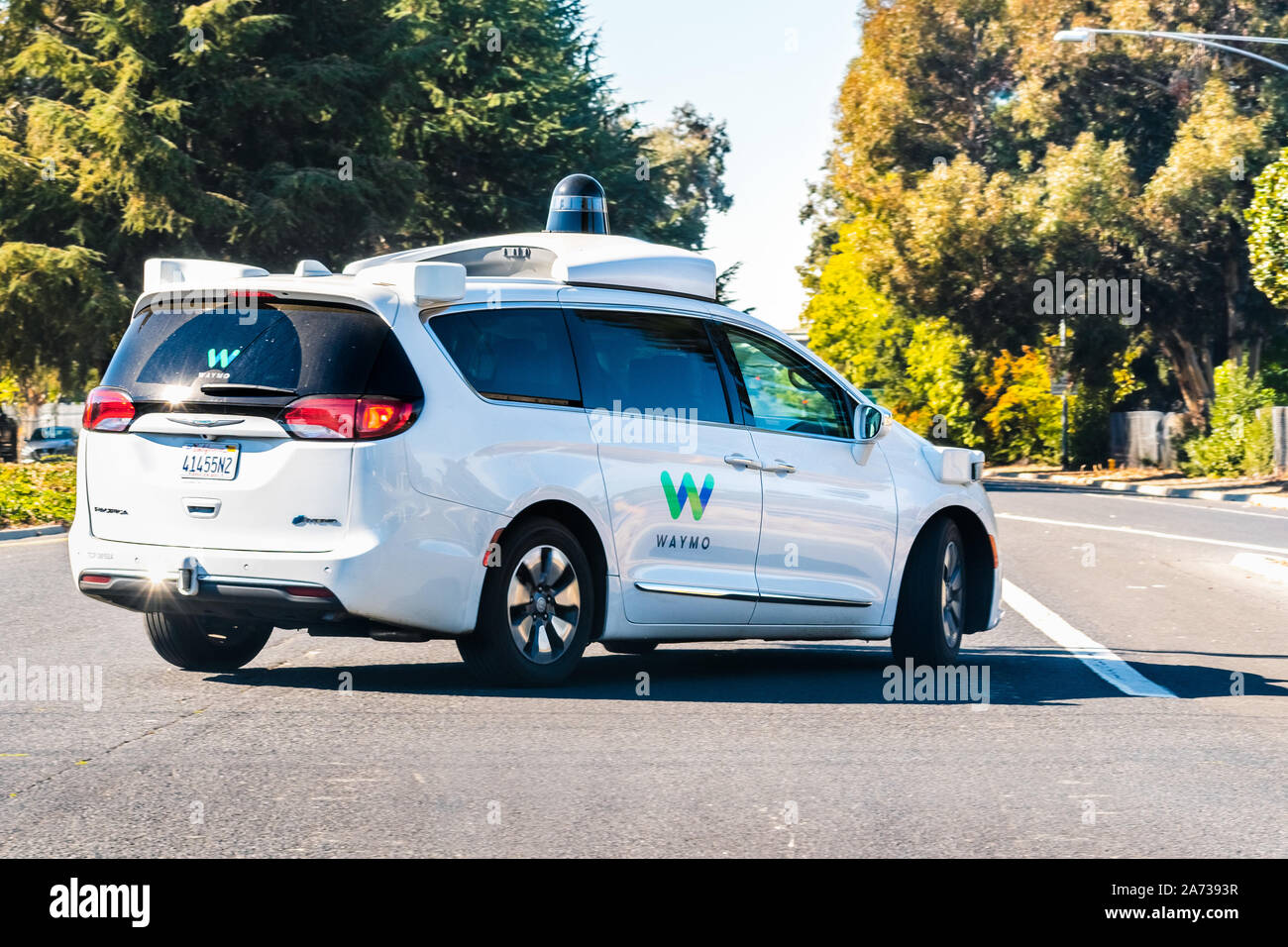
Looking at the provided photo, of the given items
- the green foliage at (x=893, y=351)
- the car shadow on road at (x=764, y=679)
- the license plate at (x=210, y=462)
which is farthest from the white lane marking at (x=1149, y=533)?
the green foliage at (x=893, y=351)

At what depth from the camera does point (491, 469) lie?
8.35 meters

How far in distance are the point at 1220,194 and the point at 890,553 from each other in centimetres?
3547

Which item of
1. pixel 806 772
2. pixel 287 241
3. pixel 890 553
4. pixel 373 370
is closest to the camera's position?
pixel 806 772

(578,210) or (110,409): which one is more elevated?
(578,210)

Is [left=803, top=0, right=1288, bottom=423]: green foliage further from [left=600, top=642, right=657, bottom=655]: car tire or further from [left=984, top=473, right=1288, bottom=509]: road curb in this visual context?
[left=600, top=642, right=657, bottom=655]: car tire

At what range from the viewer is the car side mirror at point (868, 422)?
390 inches

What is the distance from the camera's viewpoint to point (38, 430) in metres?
69.5

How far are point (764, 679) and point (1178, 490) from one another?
31.7 metres

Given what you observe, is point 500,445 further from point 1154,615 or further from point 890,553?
point 1154,615

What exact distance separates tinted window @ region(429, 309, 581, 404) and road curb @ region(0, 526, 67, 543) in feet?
44.1

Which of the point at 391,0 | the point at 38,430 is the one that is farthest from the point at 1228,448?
the point at 38,430

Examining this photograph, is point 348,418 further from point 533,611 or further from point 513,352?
point 533,611

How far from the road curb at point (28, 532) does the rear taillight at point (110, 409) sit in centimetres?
1272

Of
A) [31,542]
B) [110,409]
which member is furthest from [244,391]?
[31,542]
